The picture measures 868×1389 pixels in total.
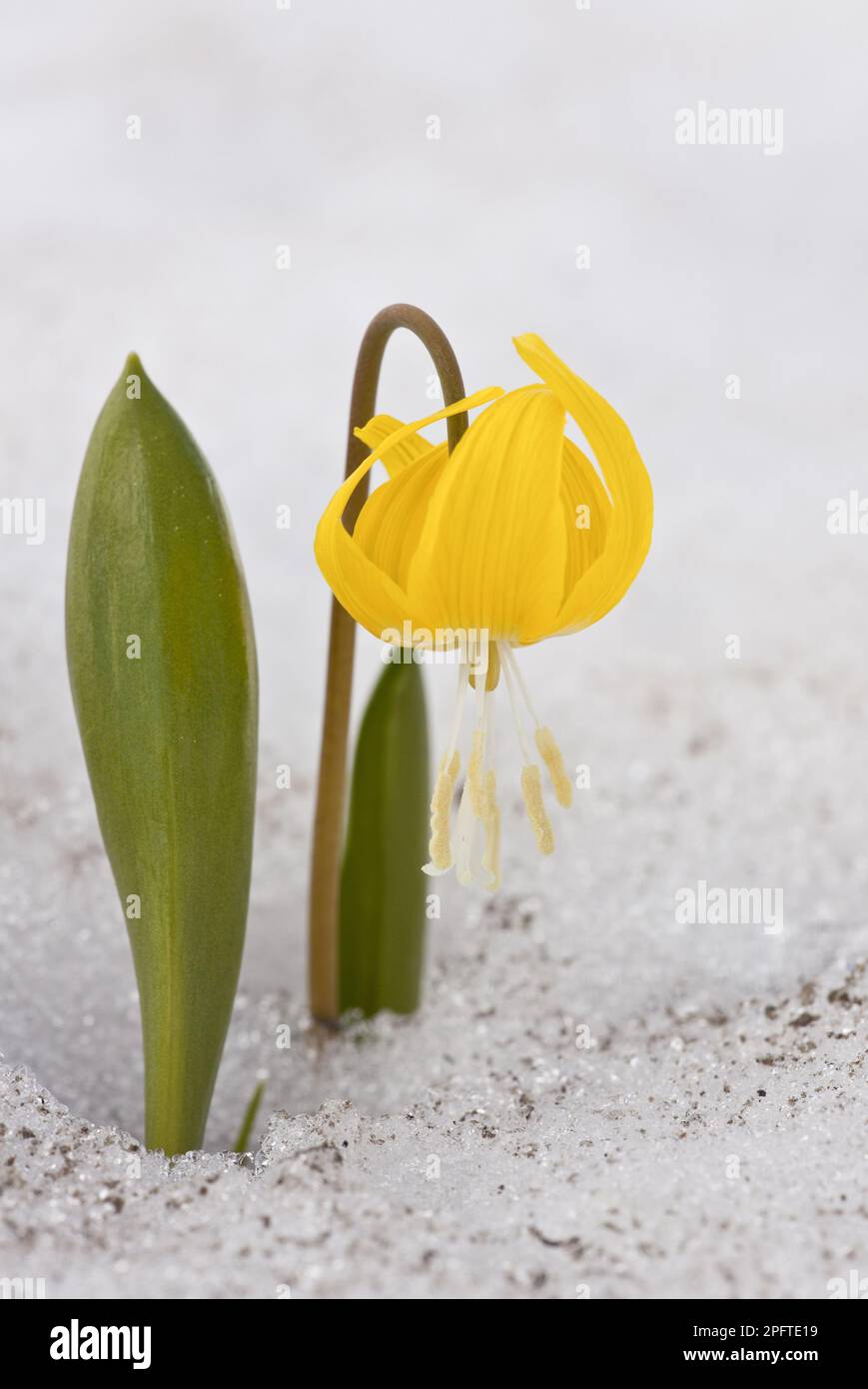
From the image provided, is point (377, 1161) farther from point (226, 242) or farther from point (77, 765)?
point (226, 242)

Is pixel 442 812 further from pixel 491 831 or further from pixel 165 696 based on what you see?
pixel 165 696

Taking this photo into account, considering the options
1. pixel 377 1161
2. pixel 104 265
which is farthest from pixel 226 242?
pixel 377 1161

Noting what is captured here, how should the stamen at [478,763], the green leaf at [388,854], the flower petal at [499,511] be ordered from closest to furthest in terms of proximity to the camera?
the flower petal at [499,511]
the stamen at [478,763]
the green leaf at [388,854]

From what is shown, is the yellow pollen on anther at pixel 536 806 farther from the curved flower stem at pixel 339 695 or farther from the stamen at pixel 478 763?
the curved flower stem at pixel 339 695

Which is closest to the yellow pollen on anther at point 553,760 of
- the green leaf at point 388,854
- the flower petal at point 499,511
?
the flower petal at point 499,511

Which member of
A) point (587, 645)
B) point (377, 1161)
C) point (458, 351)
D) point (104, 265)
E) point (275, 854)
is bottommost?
point (377, 1161)

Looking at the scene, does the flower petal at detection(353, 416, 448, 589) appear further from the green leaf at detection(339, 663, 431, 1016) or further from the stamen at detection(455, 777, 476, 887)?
the green leaf at detection(339, 663, 431, 1016)
